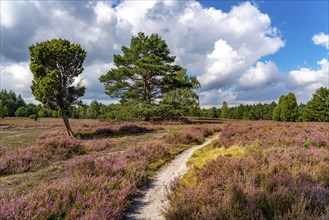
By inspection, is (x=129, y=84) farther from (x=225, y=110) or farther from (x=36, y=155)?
(x=225, y=110)

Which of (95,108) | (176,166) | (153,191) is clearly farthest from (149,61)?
(95,108)

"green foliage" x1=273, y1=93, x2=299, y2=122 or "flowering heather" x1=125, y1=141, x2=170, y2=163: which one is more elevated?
"green foliage" x1=273, y1=93, x2=299, y2=122

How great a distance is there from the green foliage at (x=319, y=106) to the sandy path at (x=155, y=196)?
45087 millimetres

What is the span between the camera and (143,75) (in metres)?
32.0

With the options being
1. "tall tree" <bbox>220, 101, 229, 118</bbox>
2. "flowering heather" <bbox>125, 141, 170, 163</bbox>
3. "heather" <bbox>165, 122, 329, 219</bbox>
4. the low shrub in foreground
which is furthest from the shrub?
"tall tree" <bbox>220, 101, 229, 118</bbox>

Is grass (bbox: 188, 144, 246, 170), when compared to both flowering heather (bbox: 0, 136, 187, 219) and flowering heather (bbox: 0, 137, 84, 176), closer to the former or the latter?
flowering heather (bbox: 0, 136, 187, 219)

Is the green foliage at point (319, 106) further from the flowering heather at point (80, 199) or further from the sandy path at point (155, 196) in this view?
the flowering heather at point (80, 199)

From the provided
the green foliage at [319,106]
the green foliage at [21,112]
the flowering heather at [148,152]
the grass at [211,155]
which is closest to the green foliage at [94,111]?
the green foliage at [21,112]

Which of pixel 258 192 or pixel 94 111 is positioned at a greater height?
pixel 94 111

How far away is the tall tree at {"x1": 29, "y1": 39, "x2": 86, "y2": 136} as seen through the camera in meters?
15.3

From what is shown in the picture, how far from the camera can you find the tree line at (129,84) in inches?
614

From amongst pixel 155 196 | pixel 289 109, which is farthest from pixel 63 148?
pixel 289 109

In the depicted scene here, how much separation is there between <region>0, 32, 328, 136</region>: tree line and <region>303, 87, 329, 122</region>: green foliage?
165mm

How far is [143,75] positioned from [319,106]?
120ft
